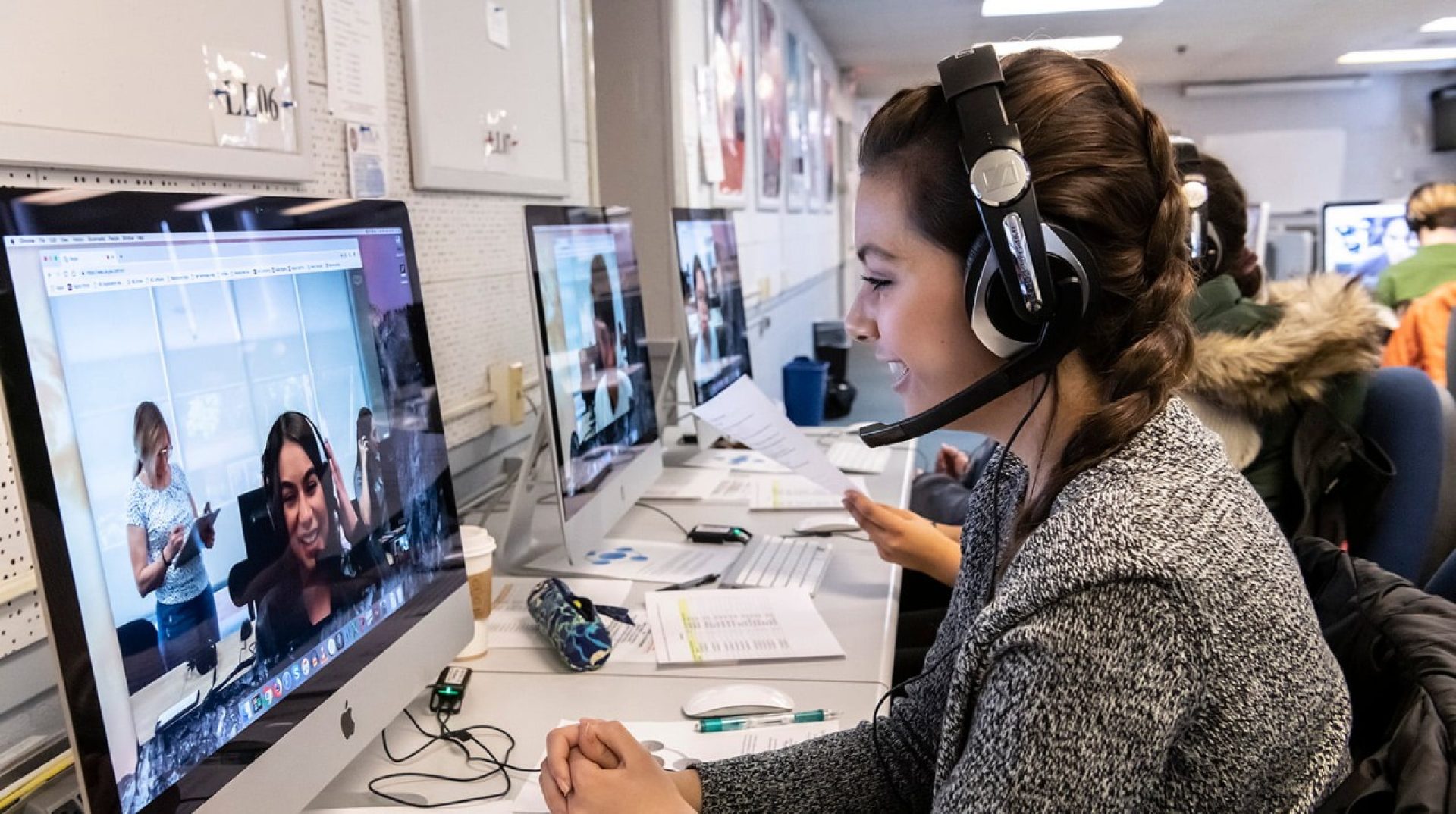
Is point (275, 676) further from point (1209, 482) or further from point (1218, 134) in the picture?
point (1218, 134)

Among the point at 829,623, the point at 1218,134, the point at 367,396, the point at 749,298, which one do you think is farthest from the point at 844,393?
the point at 1218,134

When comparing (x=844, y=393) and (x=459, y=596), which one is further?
(x=844, y=393)

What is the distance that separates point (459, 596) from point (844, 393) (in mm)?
4421

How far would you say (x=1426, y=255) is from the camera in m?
3.96

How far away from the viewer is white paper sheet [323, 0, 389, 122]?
1.29m

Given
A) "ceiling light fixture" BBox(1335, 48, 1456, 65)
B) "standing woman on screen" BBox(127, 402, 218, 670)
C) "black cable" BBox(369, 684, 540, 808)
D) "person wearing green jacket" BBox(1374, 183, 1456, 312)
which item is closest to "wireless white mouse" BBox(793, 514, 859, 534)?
"black cable" BBox(369, 684, 540, 808)

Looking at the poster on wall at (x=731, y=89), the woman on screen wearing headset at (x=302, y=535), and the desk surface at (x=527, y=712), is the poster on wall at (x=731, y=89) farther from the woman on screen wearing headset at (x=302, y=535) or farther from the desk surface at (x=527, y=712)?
the woman on screen wearing headset at (x=302, y=535)

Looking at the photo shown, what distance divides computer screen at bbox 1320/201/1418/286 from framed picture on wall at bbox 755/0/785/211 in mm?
3372

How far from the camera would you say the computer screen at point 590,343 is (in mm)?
1271

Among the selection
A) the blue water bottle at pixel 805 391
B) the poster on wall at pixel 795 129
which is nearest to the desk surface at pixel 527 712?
the blue water bottle at pixel 805 391

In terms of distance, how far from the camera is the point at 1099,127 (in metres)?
0.72

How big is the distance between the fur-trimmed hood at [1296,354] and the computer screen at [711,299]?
0.86 metres

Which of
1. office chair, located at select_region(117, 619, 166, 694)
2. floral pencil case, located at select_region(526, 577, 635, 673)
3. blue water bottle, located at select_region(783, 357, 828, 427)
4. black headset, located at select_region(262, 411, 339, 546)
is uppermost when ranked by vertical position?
black headset, located at select_region(262, 411, 339, 546)

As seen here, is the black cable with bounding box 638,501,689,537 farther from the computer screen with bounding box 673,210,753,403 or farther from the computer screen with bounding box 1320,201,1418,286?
the computer screen with bounding box 1320,201,1418,286
